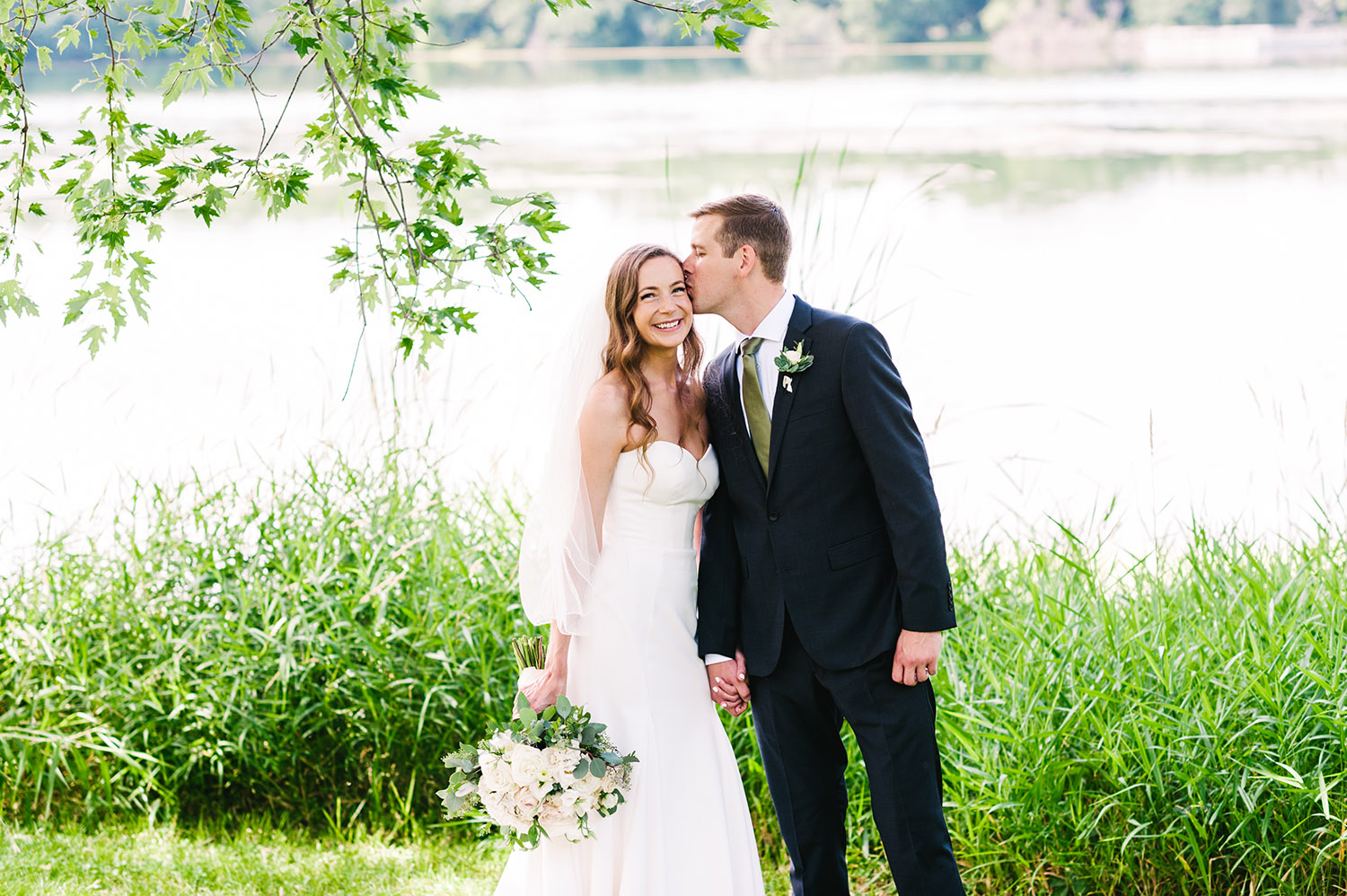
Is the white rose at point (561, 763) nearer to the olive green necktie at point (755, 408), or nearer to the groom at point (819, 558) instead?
the groom at point (819, 558)

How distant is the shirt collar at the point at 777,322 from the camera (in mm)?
3049

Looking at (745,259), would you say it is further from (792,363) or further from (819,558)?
(819,558)

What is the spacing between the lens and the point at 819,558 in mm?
2971

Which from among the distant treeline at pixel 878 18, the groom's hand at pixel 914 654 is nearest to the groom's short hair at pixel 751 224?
the groom's hand at pixel 914 654

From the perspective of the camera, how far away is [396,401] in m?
4.88

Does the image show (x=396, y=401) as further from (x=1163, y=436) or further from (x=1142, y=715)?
(x=1163, y=436)

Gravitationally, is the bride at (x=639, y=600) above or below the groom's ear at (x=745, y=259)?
below

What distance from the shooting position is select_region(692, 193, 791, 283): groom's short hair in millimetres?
2992

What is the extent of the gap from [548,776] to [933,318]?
8602 mm

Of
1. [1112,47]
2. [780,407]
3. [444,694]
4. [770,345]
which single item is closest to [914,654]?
[780,407]

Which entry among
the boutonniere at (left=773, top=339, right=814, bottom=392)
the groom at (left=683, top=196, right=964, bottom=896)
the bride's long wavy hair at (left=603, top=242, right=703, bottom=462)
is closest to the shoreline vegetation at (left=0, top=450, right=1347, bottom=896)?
the groom at (left=683, top=196, right=964, bottom=896)

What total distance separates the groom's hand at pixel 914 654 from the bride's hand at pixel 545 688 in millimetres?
855

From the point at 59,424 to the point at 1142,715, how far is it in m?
6.02

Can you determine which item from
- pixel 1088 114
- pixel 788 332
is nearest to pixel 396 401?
pixel 788 332
